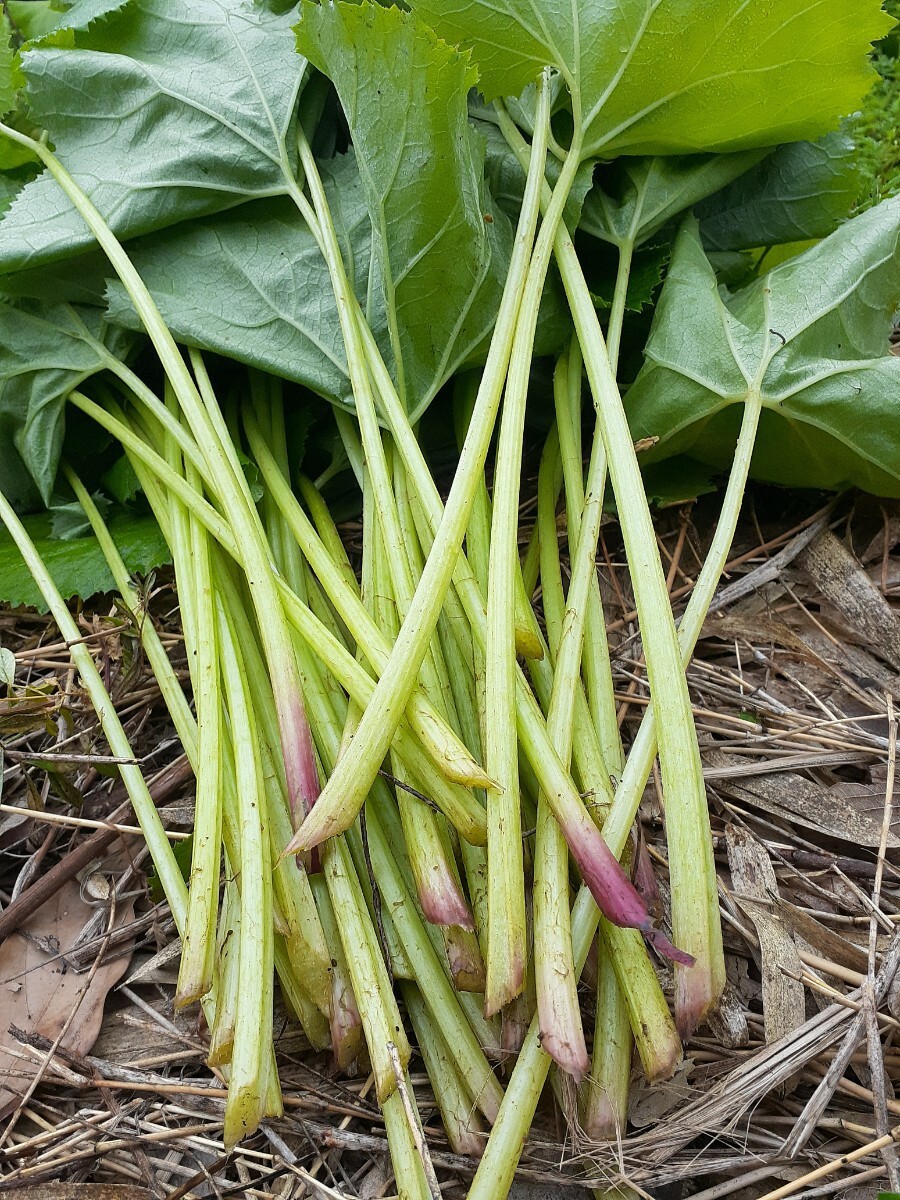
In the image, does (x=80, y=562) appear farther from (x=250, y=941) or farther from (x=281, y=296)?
(x=250, y=941)

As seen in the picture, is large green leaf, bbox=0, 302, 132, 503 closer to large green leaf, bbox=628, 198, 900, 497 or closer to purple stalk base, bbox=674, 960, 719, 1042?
large green leaf, bbox=628, 198, 900, 497

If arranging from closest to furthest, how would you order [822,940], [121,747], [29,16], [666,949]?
[666,949] < [822,940] < [121,747] < [29,16]

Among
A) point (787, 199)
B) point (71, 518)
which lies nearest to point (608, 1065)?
point (71, 518)

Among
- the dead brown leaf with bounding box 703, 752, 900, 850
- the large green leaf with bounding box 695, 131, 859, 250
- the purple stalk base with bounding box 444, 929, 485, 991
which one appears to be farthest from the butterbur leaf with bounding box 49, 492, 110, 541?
the large green leaf with bounding box 695, 131, 859, 250

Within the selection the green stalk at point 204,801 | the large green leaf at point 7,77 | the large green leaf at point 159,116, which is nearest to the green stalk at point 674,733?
the green stalk at point 204,801

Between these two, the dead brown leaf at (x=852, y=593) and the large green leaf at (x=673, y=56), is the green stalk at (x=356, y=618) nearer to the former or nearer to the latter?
the large green leaf at (x=673, y=56)

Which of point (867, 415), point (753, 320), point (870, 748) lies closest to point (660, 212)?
point (753, 320)
